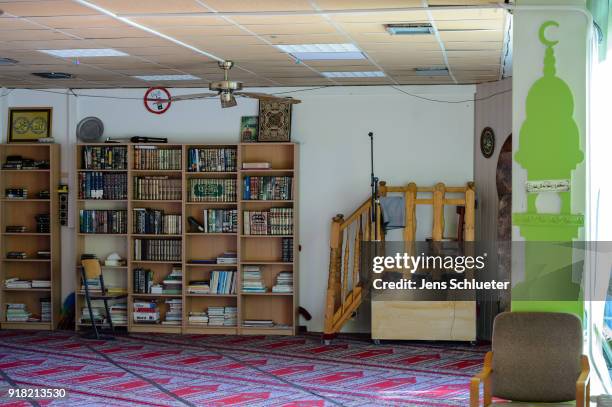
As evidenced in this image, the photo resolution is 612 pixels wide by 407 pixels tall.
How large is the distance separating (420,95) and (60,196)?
448 centimetres

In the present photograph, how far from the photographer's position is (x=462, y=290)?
945 centimetres

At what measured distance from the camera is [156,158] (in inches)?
396

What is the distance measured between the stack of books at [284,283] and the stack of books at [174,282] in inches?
44.6

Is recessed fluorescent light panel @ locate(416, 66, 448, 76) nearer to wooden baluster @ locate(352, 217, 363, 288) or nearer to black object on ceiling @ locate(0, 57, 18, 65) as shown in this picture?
wooden baluster @ locate(352, 217, 363, 288)

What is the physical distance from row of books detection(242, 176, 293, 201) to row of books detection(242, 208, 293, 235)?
0.16 meters

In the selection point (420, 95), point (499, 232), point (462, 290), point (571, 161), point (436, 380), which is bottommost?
point (436, 380)

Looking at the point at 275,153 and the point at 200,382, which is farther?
the point at 275,153

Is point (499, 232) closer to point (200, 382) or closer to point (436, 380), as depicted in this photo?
point (436, 380)

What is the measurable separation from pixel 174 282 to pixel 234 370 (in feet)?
7.60

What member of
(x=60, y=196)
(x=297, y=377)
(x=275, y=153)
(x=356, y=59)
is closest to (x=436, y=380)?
(x=297, y=377)

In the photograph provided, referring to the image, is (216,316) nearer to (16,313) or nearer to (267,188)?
(267,188)

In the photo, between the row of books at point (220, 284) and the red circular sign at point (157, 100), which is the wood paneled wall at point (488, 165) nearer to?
the row of books at point (220, 284)

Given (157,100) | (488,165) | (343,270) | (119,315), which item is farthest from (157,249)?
(488,165)

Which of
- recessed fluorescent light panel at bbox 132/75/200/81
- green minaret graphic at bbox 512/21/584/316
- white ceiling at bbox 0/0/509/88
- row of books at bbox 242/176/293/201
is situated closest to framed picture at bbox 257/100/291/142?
row of books at bbox 242/176/293/201
